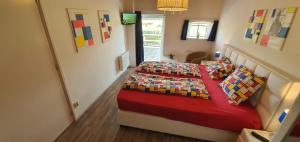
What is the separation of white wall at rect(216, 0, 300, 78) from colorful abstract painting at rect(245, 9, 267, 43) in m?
0.08

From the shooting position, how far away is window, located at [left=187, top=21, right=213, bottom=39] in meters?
3.87

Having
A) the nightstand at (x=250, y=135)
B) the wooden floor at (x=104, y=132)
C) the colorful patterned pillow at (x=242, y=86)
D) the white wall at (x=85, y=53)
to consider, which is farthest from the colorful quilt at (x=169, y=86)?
the white wall at (x=85, y=53)

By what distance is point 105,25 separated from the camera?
298cm

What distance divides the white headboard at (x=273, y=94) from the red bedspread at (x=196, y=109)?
0.10 meters

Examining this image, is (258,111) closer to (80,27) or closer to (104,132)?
(104,132)

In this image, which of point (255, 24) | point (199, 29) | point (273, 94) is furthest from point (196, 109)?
point (199, 29)

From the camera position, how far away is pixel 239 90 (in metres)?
1.80

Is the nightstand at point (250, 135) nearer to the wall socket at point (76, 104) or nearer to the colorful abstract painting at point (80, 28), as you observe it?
the wall socket at point (76, 104)

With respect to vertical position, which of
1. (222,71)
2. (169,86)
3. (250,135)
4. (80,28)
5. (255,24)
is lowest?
(250,135)

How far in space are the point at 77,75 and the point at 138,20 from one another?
8.29ft

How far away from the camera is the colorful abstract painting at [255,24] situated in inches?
80.8

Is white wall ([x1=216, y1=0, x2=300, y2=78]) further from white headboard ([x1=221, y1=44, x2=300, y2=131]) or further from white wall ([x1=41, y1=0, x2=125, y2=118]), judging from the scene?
white wall ([x1=41, y1=0, x2=125, y2=118])

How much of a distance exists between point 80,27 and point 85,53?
Answer: 18.0 inches

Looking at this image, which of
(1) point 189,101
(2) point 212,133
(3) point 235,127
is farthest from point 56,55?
(3) point 235,127
